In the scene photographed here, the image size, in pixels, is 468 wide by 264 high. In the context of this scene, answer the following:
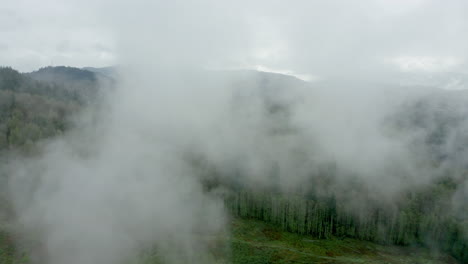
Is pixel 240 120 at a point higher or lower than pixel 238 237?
higher

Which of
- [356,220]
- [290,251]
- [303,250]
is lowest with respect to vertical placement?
[303,250]

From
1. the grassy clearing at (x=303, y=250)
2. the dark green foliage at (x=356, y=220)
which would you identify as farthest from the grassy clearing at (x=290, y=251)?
the dark green foliage at (x=356, y=220)

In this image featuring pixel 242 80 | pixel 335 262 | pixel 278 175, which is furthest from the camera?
pixel 242 80

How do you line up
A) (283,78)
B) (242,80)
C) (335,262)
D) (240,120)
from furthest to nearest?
1. (283,78)
2. (242,80)
3. (240,120)
4. (335,262)

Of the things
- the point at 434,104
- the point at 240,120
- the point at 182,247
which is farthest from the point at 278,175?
the point at 434,104

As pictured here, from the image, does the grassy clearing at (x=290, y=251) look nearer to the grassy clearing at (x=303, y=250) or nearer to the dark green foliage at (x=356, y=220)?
the grassy clearing at (x=303, y=250)

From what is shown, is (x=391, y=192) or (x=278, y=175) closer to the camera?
(x=391, y=192)

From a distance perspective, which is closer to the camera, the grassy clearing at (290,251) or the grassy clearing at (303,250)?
the grassy clearing at (290,251)

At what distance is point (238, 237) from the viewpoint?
3778 cm

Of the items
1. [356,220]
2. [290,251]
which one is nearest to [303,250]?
[290,251]

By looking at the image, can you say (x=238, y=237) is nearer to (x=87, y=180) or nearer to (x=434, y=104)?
(x=87, y=180)

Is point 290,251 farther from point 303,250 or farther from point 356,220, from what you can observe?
point 356,220

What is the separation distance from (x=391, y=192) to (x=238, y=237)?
35.6m

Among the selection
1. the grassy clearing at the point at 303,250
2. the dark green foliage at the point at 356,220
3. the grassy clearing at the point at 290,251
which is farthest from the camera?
the dark green foliage at the point at 356,220
